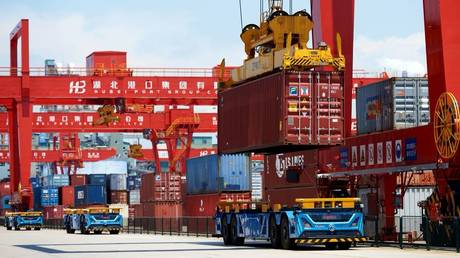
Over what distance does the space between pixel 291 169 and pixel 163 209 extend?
22.9 meters

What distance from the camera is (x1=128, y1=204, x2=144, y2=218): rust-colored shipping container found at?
6612 centimetres

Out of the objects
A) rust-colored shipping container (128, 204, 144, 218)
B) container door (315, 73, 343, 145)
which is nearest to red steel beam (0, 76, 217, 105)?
rust-colored shipping container (128, 204, 144, 218)

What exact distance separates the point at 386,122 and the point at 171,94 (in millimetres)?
25959

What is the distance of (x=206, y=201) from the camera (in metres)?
51.3

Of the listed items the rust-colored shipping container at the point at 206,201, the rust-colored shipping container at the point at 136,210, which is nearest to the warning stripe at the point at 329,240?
the rust-colored shipping container at the point at 206,201

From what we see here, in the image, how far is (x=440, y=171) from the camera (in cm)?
3006

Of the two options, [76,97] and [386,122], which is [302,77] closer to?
[386,122]

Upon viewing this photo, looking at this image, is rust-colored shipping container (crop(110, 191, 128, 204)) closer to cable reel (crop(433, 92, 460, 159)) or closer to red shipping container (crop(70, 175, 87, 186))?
red shipping container (crop(70, 175, 87, 186))

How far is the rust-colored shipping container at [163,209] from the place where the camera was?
190 ft

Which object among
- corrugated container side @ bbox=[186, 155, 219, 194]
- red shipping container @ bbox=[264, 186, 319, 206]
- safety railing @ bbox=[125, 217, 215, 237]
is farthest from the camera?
corrugated container side @ bbox=[186, 155, 219, 194]

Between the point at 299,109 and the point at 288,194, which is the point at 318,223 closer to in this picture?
the point at 299,109

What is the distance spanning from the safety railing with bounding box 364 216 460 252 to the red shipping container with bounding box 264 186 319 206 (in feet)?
10.7

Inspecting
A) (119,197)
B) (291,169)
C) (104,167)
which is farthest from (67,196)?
(104,167)

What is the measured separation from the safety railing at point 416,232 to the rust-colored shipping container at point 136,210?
31.4 meters
